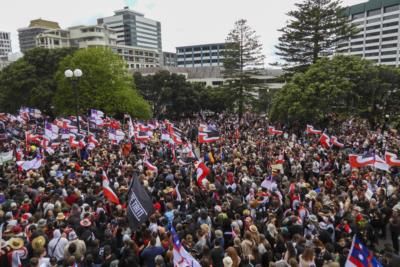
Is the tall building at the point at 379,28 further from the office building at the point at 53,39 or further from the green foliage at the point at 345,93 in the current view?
the green foliage at the point at 345,93

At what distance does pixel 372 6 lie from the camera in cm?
9081

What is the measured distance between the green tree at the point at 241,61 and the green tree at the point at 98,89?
10.1 metres

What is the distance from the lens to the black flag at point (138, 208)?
22.3 ft

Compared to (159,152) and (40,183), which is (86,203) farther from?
(159,152)

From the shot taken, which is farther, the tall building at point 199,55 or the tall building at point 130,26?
the tall building at point 199,55

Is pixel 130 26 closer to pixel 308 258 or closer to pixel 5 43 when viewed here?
pixel 5 43

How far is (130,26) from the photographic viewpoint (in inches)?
4446

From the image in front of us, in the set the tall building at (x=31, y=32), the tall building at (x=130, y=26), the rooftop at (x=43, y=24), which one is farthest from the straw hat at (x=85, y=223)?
the tall building at (x=31, y=32)

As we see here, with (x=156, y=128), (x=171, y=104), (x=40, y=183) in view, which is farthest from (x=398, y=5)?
(x=40, y=183)

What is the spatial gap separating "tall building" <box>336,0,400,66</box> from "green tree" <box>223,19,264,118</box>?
59.5 meters

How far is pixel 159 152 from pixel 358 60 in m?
17.7

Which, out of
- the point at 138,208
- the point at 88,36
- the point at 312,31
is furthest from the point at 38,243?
the point at 88,36

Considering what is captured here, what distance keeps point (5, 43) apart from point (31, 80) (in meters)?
142

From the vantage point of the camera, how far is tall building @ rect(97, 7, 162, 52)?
11294cm
